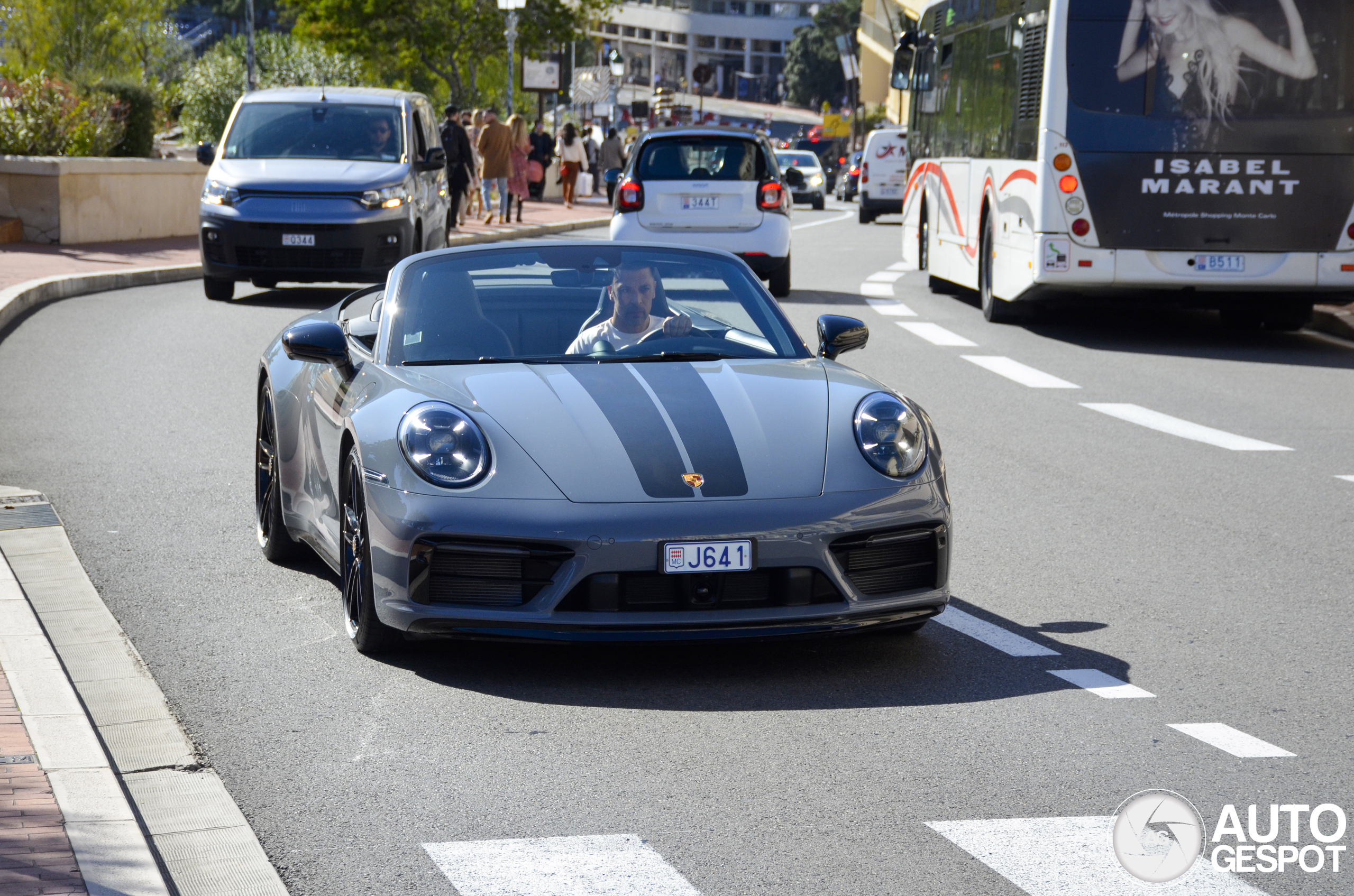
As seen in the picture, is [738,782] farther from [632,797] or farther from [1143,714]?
[1143,714]

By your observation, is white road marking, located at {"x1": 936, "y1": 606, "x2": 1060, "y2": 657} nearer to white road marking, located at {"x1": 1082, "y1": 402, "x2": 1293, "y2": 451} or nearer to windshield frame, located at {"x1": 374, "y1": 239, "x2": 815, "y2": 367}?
windshield frame, located at {"x1": 374, "y1": 239, "x2": 815, "y2": 367}

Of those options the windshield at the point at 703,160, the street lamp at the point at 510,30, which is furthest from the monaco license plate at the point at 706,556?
the street lamp at the point at 510,30

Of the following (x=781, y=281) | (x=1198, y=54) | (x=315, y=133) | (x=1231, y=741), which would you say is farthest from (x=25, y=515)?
(x=781, y=281)

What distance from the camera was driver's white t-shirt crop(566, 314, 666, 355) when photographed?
629 cm

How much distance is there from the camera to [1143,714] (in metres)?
5.16

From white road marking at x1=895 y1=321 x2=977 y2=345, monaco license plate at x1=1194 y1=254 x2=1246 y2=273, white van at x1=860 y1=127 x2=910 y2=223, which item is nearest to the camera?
monaco license plate at x1=1194 y1=254 x2=1246 y2=273

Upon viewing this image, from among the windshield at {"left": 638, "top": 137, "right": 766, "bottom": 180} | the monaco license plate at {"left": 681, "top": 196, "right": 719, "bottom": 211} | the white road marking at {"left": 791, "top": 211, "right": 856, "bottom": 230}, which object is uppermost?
the windshield at {"left": 638, "top": 137, "right": 766, "bottom": 180}

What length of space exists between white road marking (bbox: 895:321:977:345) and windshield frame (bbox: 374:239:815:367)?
9088 millimetres

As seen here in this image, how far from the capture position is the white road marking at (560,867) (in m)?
3.82

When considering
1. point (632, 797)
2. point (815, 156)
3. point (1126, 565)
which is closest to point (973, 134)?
point (1126, 565)

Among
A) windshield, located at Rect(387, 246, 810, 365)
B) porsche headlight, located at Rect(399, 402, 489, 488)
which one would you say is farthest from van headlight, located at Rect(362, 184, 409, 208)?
porsche headlight, located at Rect(399, 402, 489, 488)

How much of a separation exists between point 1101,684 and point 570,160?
3568 cm

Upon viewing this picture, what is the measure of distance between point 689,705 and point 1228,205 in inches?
434

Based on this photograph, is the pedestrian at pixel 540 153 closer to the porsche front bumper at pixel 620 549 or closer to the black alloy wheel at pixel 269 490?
the black alloy wheel at pixel 269 490
